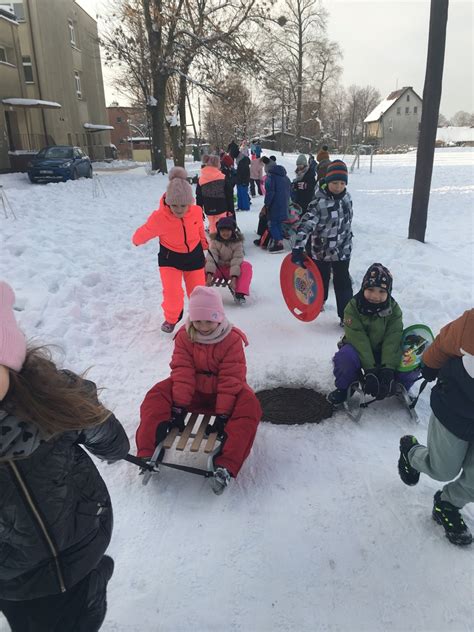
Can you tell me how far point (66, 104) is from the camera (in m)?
31.3

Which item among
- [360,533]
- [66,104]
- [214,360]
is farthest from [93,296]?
[66,104]

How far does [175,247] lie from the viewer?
561 cm

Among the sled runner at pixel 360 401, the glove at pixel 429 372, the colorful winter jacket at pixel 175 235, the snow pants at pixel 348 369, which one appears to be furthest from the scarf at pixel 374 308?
the colorful winter jacket at pixel 175 235

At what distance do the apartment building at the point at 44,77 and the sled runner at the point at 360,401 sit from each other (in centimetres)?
2310

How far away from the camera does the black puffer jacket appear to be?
5.18 ft

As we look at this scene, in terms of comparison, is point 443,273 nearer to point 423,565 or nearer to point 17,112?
point 423,565

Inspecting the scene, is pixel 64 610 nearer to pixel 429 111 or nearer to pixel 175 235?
pixel 175 235

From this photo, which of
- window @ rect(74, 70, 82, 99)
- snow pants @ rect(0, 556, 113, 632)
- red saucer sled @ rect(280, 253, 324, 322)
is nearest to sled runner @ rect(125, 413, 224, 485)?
snow pants @ rect(0, 556, 113, 632)

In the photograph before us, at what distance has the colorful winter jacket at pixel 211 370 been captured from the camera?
3428 millimetres

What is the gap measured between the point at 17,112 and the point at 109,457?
28.9 m

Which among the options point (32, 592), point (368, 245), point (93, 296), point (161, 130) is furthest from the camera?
point (161, 130)

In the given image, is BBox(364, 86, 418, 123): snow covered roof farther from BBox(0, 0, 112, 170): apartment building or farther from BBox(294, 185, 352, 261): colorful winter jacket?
BBox(294, 185, 352, 261): colorful winter jacket

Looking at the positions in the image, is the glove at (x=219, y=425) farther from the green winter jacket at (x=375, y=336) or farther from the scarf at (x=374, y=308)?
the scarf at (x=374, y=308)

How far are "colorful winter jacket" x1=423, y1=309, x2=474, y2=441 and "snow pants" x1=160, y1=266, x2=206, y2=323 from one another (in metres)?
3.62
